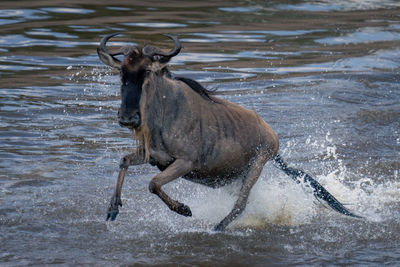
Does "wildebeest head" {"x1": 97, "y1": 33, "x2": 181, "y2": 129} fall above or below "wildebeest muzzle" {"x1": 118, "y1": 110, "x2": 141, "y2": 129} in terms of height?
above

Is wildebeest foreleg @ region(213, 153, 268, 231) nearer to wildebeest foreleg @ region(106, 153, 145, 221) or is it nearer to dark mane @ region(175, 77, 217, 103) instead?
dark mane @ region(175, 77, 217, 103)

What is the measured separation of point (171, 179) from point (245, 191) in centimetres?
95

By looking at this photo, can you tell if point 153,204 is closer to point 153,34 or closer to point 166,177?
point 166,177

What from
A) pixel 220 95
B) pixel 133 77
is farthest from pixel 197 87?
pixel 220 95

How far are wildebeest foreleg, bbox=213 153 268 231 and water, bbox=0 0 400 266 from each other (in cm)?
12

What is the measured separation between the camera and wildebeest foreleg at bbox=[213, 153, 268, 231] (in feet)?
24.1

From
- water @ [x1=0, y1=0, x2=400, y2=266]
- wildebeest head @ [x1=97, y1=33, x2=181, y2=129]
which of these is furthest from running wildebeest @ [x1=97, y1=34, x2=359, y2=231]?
water @ [x1=0, y1=0, x2=400, y2=266]

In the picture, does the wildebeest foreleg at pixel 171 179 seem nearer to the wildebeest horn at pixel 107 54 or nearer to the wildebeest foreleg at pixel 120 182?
the wildebeest foreleg at pixel 120 182

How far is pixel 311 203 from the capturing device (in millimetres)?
8227

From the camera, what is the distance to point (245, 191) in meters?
7.52

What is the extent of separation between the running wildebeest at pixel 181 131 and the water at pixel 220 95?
408 millimetres

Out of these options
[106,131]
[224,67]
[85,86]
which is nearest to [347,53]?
[224,67]

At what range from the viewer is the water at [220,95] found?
7.09 m

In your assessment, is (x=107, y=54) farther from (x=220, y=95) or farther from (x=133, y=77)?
A: (x=220, y=95)
